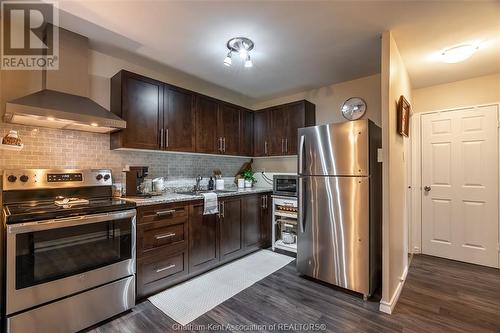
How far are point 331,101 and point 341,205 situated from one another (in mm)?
1899

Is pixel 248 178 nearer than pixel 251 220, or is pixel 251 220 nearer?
pixel 251 220

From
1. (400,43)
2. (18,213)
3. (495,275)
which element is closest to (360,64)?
(400,43)

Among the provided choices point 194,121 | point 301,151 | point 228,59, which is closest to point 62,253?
point 194,121

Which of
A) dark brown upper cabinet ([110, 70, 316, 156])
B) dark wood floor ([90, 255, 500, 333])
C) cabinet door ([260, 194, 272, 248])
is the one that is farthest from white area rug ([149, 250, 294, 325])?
dark brown upper cabinet ([110, 70, 316, 156])

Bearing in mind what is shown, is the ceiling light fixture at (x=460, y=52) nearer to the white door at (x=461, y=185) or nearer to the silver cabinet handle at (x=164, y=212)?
the white door at (x=461, y=185)

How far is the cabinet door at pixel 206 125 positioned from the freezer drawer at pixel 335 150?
4.21 ft

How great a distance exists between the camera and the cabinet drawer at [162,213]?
7.27 ft

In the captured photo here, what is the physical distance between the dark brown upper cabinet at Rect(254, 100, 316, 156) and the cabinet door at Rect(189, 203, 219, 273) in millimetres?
1565

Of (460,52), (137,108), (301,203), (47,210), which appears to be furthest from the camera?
(301,203)

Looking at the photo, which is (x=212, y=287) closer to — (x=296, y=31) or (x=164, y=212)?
(x=164, y=212)

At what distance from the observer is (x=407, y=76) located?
3.00 m

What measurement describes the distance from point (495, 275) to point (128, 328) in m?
4.02

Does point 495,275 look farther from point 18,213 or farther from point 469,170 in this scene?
point 18,213

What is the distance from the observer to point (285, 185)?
3.47 meters
